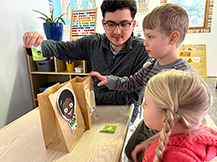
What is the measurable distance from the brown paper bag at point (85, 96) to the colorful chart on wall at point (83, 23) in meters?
1.66

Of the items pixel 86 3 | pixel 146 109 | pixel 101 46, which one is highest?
pixel 86 3

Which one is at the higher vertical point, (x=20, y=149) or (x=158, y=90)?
(x=158, y=90)

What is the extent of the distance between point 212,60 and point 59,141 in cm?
504

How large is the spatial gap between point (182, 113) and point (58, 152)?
0.53 meters

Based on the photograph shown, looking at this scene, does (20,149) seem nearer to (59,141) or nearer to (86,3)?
(59,141)

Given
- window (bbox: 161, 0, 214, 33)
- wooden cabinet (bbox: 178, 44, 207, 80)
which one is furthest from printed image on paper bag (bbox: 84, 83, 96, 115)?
window (bbox: 161, 0, 214, 33)

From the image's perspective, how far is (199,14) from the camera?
441 cm

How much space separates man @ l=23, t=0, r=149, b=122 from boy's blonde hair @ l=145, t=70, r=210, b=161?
2.11 feet

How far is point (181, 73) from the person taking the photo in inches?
20.5

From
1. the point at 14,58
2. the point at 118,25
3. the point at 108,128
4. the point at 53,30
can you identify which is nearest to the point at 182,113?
the point at 108,128

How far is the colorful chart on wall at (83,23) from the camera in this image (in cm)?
232

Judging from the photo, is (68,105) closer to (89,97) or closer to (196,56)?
(89,97)

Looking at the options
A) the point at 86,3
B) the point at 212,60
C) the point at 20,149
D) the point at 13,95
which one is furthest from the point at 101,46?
the point at 212,60

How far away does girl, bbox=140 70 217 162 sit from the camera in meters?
0.48
